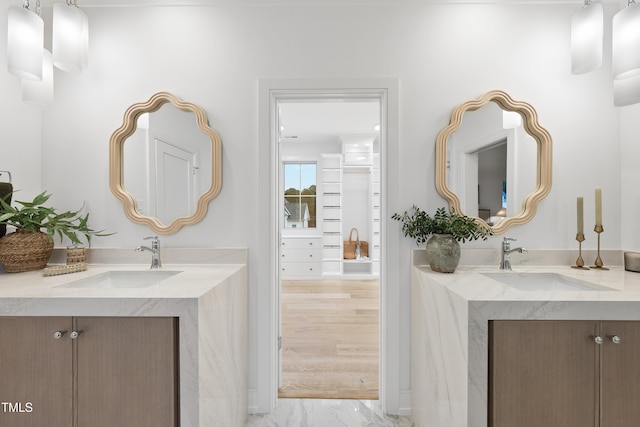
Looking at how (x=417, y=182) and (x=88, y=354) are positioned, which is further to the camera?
(x=417, y=182)

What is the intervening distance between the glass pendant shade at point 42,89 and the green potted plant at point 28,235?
0.49 meters

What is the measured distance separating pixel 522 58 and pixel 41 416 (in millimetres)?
2919

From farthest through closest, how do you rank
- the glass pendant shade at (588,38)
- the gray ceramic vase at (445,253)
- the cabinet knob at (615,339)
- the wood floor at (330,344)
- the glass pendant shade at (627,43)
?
1. the wood floor at (330,344)
2. the gray ceramic vase at (445,253)
3. the glass pendant shade at (588,38)
4. the glass pendant shade at (627,43)
5. the cabinet knob at (615,339)

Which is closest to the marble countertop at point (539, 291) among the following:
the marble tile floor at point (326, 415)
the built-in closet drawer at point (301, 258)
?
the marble tile floor at point (326, 415)

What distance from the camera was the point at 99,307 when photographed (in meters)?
1.14

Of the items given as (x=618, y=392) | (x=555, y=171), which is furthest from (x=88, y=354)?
(x=555, y=171)

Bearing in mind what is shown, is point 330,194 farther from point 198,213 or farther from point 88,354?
point 88,354

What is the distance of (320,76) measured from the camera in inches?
72.9

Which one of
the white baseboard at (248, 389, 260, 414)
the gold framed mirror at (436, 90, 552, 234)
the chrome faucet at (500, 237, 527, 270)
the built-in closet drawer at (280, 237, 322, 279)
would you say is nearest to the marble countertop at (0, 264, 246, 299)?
the white baseboard at (248, 389, 260, 414)

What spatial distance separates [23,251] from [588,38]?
9.98ft

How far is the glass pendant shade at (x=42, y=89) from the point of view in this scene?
1.59 meters

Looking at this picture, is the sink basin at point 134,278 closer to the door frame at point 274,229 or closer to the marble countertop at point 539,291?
the door frame at point 274,229

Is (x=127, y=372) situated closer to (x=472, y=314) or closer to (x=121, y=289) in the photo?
(x=121, y=289)

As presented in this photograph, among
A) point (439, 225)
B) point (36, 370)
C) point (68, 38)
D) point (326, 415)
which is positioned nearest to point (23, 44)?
point (68, 38)
